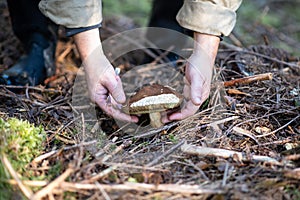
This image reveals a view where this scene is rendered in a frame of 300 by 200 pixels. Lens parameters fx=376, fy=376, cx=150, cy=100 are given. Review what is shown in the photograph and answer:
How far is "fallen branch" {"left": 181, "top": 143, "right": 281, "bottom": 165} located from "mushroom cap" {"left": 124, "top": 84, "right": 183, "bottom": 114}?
29cm

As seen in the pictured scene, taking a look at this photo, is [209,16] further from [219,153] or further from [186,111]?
[219,153]

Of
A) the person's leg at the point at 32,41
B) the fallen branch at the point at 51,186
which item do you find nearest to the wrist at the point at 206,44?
the fallen branch at the point at 51,186

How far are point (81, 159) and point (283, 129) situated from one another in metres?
1.12

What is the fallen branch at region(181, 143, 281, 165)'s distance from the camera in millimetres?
1679

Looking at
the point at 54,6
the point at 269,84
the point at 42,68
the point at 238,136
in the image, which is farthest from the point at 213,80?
the point at 42,68

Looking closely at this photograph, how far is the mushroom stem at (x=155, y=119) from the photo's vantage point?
6.83ft

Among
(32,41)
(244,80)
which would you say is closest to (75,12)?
(32,41)

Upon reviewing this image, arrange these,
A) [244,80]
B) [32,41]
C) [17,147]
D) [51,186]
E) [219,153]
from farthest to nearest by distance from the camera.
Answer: [32,41] < [244,80] < [219,153] < [17,147] < [51,186]

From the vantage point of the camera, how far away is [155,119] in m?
2.09

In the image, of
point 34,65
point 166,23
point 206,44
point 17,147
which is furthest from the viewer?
point 166,23

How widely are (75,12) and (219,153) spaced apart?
1085 millimetres

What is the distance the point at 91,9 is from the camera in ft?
6.85

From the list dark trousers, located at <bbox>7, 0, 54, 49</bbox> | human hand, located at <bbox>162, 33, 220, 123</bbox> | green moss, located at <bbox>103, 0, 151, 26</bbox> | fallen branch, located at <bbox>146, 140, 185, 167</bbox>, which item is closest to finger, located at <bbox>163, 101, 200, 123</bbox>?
human hand, located at <bbox>162, 33, 220, 123</bbox>

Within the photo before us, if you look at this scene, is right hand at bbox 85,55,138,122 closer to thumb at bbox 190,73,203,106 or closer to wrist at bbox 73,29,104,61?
wrist at bbox 73,29,104,61
